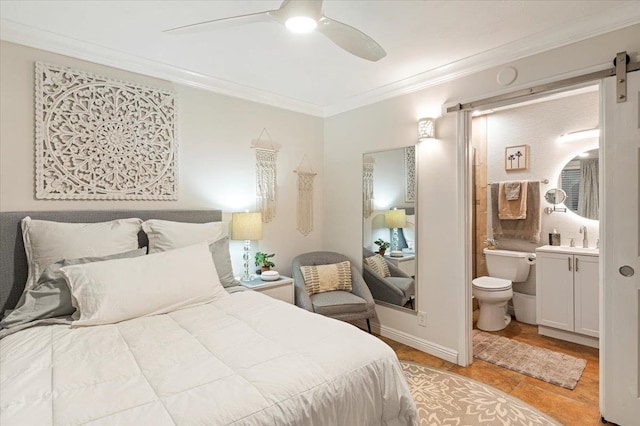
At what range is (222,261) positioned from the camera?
103 inches

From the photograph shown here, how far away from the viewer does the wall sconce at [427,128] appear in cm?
292

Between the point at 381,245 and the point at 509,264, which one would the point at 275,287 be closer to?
the point at 381,245

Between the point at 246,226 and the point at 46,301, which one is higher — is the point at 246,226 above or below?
above

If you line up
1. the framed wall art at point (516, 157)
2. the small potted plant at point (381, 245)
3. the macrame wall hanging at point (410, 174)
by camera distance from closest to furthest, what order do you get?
1. the macrame wall hanging at point (410, 174)
2. the small potted plant at point (381, 245)
3. the framed wall art at point (516, 157)

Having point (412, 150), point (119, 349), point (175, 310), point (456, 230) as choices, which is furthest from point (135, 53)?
point (456, 230)

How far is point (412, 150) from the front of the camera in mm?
3148

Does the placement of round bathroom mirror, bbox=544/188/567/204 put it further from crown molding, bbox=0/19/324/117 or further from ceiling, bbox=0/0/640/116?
crown molding, bbox=0/19/324/117

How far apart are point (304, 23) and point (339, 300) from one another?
230 cm

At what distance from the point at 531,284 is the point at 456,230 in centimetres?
185

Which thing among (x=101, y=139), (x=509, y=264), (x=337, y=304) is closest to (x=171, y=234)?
(x=101, y=139)

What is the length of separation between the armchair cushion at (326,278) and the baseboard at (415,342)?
52cm

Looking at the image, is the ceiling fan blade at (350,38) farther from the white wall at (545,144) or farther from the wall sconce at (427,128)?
the white wall at (545,144)

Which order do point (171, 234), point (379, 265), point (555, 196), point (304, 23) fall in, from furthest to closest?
point (555, 196), point (379, 265), point (171, 234), point (304, 23)

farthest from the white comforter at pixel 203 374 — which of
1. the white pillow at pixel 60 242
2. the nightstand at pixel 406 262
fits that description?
the nightstand at pixel 406 262
